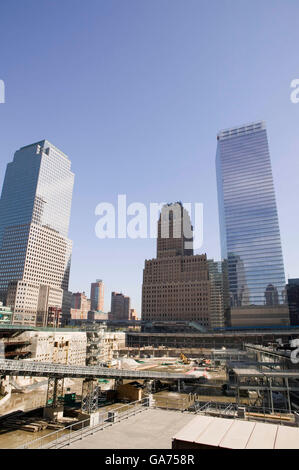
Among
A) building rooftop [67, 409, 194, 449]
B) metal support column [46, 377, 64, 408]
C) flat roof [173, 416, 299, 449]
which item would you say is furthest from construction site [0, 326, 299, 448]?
flat roof [173, 416, 299, 449]

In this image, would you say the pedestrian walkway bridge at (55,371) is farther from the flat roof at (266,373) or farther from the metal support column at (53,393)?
the flat roof at (266,373)

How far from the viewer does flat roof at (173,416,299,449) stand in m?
12.0

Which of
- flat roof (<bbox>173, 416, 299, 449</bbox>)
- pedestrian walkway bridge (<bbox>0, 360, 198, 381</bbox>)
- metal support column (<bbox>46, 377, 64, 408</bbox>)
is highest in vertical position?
flat roof (<bbox>173, 416, 299, 449</bbox>)

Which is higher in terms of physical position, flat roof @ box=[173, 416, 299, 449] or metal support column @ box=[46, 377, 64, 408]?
flat roof @ box=[173, 416, 299, 449]

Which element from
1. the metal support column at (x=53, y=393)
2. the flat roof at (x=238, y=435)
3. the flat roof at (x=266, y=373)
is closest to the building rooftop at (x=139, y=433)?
the flat roof at (x=238, y=435)

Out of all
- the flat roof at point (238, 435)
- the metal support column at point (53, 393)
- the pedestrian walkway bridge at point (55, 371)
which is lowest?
the metal support column at point (53, 393)

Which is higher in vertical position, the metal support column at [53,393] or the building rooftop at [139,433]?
the building rooftop at [139,433]

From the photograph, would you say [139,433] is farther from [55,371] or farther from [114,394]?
[114,394]

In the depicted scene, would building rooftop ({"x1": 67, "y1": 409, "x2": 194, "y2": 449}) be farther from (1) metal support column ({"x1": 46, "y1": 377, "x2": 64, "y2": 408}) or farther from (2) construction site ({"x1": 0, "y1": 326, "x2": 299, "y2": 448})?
(1) metal support column ({"x1": 46, "y1": 377, "x2": 64, "y2": 408})

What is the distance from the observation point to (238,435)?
1302 centimetres

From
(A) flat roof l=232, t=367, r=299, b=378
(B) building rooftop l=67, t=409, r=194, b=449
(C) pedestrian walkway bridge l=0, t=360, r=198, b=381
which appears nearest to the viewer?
(B) building rooftop l=67, t=409, r=194, b=449

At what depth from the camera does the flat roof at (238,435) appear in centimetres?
1201
